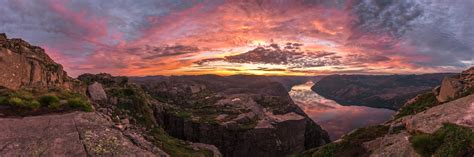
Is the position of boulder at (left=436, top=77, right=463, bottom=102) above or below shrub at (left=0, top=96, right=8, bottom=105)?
below

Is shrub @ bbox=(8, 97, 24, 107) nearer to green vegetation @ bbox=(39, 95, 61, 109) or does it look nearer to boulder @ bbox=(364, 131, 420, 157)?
green vegetation @ bbox=(39, 95, 61, 109)

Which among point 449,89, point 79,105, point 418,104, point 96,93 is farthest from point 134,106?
point 449,89

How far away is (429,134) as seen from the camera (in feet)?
61.8

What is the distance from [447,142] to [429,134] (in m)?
2.48

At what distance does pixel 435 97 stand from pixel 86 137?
1541 inches

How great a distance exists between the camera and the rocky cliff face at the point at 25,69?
3636cm

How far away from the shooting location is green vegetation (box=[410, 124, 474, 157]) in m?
15.5

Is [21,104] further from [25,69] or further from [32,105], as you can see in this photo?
[25,69]

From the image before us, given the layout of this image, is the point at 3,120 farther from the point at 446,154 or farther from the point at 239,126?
the point at 239,126

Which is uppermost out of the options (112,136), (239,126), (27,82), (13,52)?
(13,52)

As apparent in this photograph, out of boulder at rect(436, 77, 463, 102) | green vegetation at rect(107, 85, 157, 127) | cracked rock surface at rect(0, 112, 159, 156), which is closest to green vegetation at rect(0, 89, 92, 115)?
cracked rock surface at rect(0, 112, 159, 156)

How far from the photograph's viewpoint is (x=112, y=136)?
16.3m

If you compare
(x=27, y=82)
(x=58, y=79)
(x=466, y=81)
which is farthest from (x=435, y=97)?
(x=58, y=79)

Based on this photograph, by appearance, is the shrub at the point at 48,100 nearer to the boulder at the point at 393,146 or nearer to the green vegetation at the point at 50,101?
the green vegetation at the point at 50,101
